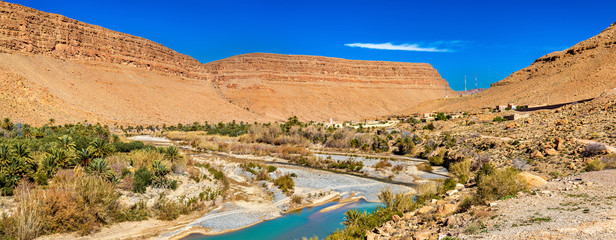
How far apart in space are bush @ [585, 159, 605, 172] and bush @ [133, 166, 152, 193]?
17.9 metres

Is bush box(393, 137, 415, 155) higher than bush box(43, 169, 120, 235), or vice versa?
bush box(393, 137, 415, 155)

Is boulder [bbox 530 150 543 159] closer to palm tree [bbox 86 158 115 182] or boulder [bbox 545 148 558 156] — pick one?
boulder [bbox 545 148 558 156]

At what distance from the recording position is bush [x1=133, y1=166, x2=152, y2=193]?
13990mm

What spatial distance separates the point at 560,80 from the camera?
192 feet

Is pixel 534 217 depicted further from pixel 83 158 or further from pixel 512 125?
pixel 512 125

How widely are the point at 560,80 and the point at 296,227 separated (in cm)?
6248

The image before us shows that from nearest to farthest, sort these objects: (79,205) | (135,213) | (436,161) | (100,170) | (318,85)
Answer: (79,205)
(135,213)
(100,170)
(436,161)
(318,85)

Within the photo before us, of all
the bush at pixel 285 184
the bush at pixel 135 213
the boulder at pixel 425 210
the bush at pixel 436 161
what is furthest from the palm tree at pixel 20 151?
the bush at pixel 436 161

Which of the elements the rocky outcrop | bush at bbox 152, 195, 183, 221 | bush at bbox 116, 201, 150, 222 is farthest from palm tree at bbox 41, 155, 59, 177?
the rocky outcrop

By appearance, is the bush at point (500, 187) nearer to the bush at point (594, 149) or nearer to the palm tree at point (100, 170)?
the bush at point (594, 149)

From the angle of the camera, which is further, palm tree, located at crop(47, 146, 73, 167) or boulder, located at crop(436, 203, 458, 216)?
palm tree, located at crop(47, 146, 73, 167)

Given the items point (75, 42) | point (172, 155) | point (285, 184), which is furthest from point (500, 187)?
point (75, 42)

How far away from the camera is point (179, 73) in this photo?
9481cm

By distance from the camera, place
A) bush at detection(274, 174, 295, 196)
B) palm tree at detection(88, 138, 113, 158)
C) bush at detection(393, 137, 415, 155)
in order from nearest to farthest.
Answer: bush at detection(274, 174, 295, 196), palm tree at detection(88, 138, 113, 158), bush at detection(393, 137, 415, 155)
